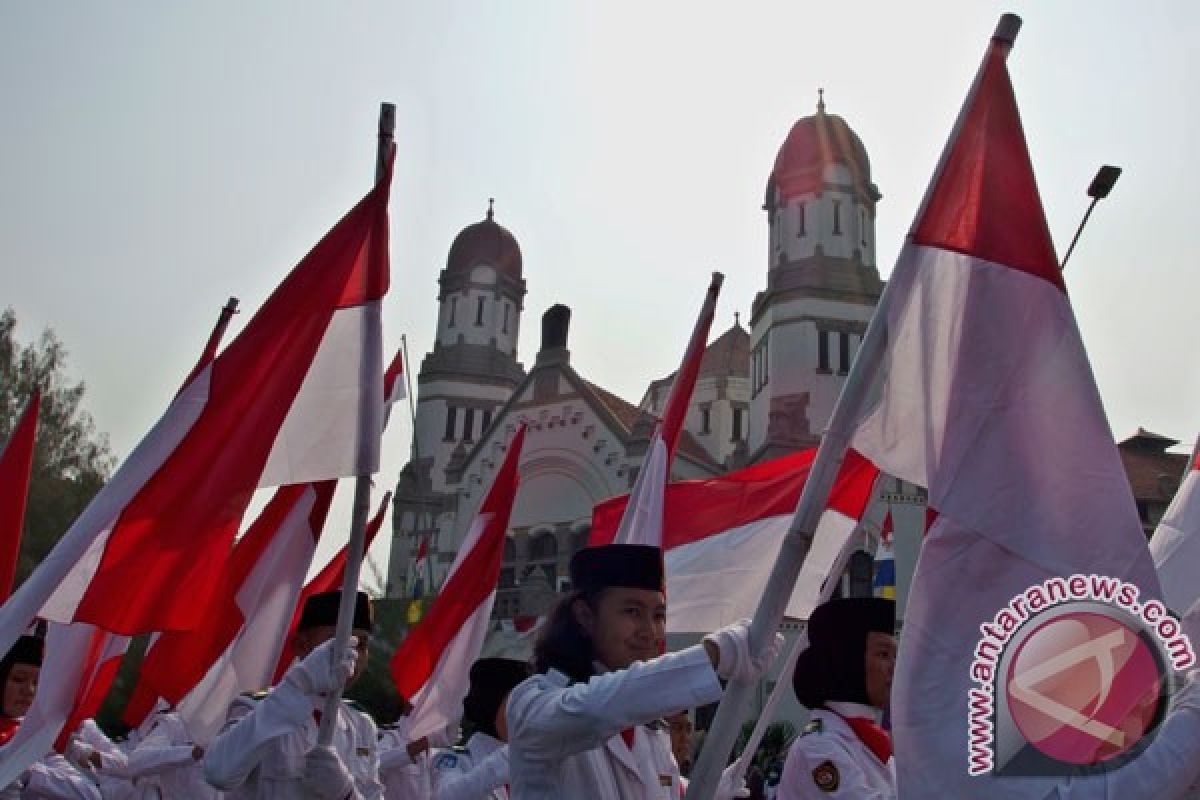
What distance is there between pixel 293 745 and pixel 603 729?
8.77 ft

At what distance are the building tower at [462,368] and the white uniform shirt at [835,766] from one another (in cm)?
3838

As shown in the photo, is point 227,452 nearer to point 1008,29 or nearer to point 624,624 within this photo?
point 624,624

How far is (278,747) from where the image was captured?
5098 mm

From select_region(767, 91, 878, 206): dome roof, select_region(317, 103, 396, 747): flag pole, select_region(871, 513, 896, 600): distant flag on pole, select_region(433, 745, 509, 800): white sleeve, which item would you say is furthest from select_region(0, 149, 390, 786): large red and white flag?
select_region(767, 91, 878, 206): dome roof

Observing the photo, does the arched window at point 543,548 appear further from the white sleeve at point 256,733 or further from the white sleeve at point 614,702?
the white sleeve at point 614,702

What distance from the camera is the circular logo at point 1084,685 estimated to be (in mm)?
2926

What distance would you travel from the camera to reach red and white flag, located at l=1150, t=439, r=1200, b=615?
536cm

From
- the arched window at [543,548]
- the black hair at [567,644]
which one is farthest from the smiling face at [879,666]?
the arched window at [543,548]

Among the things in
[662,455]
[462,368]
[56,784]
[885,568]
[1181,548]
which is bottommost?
[56,784]

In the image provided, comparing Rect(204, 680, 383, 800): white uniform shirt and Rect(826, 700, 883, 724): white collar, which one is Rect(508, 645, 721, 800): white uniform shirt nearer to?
Rect(826, 700, 883, 724): white collar

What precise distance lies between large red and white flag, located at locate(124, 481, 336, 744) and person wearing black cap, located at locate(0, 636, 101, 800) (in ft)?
1.96

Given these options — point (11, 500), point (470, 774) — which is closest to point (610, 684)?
point (470, 774)

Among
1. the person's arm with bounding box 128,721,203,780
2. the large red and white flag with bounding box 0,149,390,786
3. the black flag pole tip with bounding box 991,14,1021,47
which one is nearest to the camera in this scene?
the black flag pole tip with bounding box 991,14,1021,47

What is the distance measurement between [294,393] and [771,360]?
31225mm
